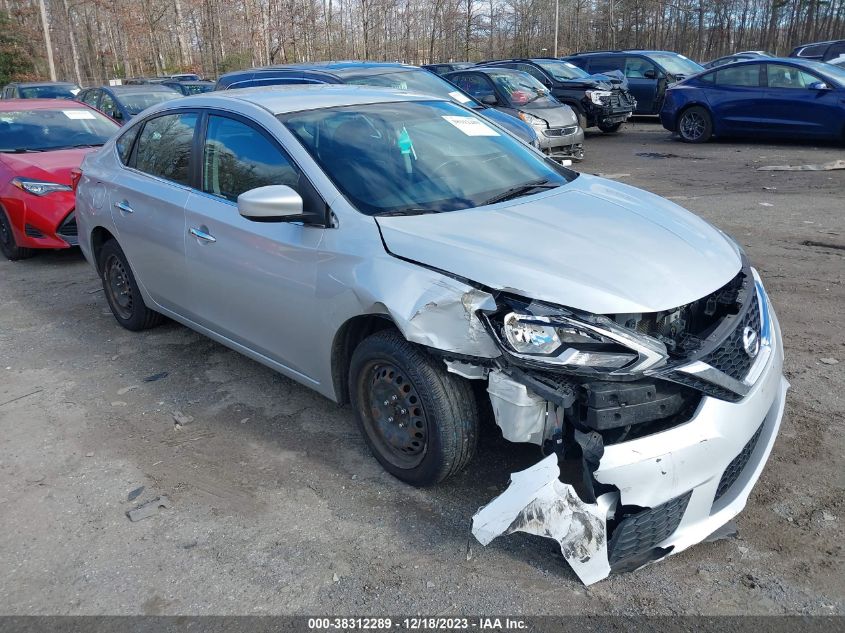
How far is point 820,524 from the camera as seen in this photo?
2977mm

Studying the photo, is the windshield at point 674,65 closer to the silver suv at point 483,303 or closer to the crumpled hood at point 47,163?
the crumpled hood at point 47,163

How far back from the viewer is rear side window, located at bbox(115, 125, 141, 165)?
205 inches

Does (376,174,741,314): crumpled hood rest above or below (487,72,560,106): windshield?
below

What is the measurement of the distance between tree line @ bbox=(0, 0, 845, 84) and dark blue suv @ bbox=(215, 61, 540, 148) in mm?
22972

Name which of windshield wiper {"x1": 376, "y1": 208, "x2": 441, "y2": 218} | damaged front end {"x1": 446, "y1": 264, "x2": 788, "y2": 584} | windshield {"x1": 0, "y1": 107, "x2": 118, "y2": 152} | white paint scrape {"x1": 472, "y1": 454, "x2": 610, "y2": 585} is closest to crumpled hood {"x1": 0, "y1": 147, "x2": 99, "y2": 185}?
windshield {"x1": 0, "y1": 107, "x2": 118, "y2": 152}

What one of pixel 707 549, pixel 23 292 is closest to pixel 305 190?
pixel 707 549

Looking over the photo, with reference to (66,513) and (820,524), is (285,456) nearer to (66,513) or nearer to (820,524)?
(66,513)

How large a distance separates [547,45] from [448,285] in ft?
133

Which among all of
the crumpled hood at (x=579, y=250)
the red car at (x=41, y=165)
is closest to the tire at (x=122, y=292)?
the red car at (x=41, y=165)

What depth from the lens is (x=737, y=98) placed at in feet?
44.4

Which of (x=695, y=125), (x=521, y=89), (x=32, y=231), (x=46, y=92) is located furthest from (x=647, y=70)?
(x=46, y=92)

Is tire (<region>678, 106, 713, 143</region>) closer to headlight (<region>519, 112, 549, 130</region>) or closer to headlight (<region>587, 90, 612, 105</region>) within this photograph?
headlight (<region>587, 90, 612, 105</region>)

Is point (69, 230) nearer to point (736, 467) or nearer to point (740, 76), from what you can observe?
point (736, 467)

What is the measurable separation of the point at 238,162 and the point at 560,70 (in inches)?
551
